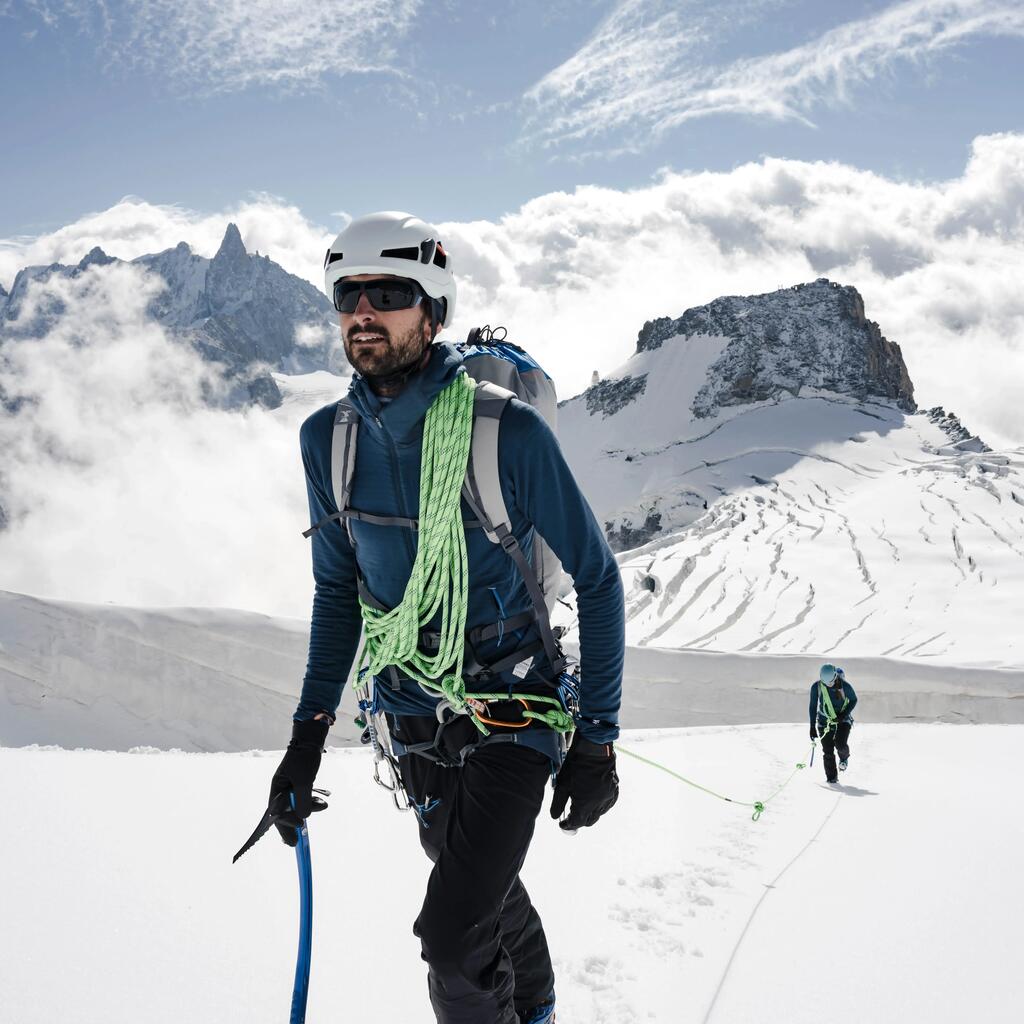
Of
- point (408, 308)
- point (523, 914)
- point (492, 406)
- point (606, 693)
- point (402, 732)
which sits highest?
point (408, 308)

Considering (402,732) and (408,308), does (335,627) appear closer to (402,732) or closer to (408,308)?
(402,732)

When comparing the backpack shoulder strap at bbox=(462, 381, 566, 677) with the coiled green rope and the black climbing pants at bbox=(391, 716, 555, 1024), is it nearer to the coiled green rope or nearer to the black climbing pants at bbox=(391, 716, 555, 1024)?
the coiled green rope

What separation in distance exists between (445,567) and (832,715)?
32.0ft

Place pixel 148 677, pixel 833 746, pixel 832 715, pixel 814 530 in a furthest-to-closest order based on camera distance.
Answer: pixel 814 530 < pixel 148 677 < pixel 832 715 < pixel 833 746

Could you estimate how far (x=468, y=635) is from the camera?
9.42 feet

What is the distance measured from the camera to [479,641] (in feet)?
9.36

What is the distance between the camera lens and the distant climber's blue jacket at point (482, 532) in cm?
271

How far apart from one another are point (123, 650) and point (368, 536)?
10889 millimetres

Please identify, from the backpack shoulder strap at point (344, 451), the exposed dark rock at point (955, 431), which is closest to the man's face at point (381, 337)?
the backpack shoulder strap at point (344, 451)

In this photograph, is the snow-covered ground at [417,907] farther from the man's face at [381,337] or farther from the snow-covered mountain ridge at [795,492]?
the snow-covered mountain ridge at [795,492]

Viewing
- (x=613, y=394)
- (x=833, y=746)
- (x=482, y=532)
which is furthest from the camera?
(x=613, y=394)

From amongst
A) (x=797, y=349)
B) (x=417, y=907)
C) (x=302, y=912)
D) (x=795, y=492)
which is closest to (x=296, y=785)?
(x=302, y=912)

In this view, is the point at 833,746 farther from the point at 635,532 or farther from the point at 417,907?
the point at 635,532

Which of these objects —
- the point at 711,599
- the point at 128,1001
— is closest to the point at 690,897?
the point at 128,1001
